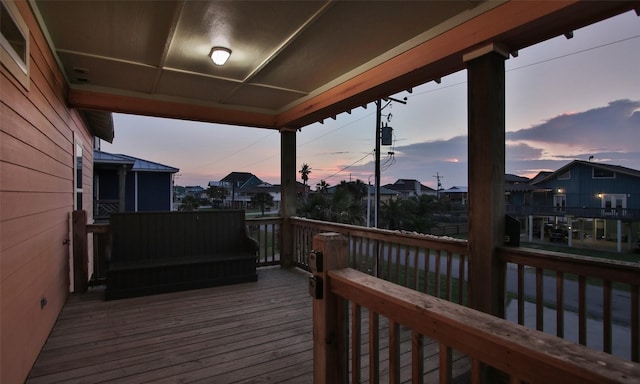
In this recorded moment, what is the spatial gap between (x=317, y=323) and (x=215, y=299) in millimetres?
2829

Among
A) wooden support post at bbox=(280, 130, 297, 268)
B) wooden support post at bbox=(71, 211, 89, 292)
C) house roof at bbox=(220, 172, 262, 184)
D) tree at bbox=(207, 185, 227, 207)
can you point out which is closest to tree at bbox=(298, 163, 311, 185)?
house roof at bbox=(220, 172, 262, 184)

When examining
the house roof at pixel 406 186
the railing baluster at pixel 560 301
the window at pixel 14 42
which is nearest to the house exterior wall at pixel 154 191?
the window at pixel 14 42

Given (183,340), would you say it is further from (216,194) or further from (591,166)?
(216,194)

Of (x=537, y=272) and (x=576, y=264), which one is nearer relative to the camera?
(x=576, y=264)

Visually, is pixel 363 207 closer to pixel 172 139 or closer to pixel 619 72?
pixel 172 139

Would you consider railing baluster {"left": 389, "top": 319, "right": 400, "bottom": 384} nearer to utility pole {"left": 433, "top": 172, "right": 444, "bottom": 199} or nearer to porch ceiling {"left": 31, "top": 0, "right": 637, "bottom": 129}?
porch ceiling {"left": 31, "top": 0, "right": 637, "bottom": 129}

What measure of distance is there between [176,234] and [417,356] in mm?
4203

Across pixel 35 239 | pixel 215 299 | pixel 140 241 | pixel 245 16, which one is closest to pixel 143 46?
pixel 245 16

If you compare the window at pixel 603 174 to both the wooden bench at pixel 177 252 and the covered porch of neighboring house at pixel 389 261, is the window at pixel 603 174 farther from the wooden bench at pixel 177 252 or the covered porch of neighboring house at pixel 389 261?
the wooden bench at pixel 177 252

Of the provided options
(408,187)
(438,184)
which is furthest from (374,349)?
(408,187)

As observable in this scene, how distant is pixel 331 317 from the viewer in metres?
1.37

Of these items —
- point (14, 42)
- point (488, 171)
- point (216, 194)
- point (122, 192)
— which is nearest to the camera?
point (14, 42)

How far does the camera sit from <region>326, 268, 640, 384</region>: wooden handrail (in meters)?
0.60

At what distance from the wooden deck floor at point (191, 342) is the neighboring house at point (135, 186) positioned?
6926 millimetres
